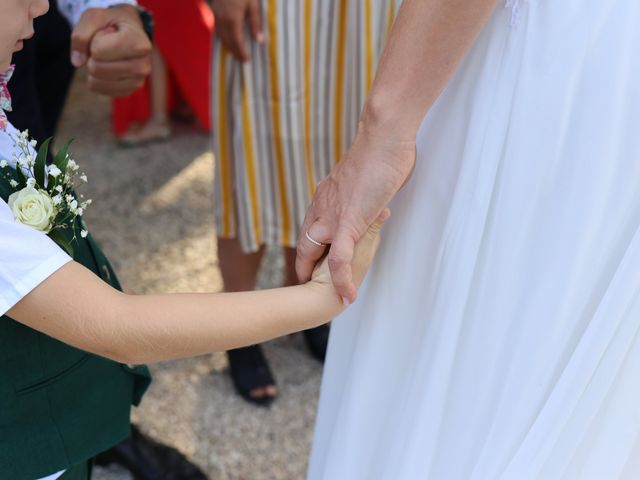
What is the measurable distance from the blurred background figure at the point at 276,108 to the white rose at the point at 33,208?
1.06 m

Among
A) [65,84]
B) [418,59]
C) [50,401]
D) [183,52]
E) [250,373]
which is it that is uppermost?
[418,59]

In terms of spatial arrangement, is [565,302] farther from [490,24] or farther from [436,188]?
[490,24]

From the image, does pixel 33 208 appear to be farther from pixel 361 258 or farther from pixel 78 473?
pixel 78 473

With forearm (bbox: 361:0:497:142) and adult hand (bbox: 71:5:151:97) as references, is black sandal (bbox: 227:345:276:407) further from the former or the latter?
forearm (bbox: 361:0:497:142)

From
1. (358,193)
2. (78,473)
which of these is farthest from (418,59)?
(78,473)

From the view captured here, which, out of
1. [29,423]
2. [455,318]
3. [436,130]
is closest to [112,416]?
[29,423]

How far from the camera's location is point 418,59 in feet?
3.76

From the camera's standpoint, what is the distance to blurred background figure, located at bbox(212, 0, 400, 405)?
2.03m

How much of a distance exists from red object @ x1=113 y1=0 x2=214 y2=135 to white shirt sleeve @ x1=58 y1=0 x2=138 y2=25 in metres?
1.85

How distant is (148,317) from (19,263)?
0.17m

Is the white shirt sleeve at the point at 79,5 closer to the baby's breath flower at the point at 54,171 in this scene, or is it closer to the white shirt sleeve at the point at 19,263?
the baby's breath flower at the point at 54,171

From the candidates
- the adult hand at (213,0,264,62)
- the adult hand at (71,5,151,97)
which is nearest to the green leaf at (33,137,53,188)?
the adult hand at (71,5,151,97)

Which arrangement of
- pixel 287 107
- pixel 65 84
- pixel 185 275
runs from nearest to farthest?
1. pixel 287 107
2. pixel 65 84
3. pixel 185 275

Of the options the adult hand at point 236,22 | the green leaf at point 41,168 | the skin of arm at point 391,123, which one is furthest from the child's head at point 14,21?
the adult hand at point 236,22
